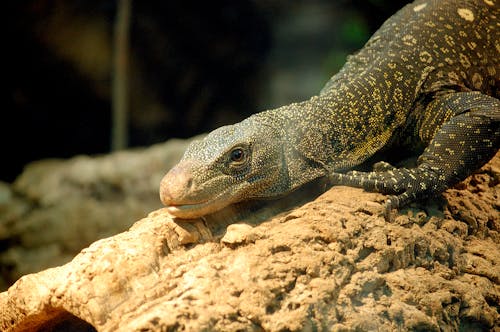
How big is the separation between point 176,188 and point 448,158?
219 centimetres

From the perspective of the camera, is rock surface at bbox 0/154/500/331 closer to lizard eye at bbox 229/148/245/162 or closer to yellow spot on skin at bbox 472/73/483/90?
Result: lizard eye at bbox 229/148/245/162

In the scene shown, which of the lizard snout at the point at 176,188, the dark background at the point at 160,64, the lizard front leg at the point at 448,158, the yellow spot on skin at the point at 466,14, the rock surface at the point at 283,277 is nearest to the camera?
the rock surface at the point at 283,277

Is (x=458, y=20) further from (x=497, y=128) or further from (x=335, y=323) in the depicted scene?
(x=335, y=323)

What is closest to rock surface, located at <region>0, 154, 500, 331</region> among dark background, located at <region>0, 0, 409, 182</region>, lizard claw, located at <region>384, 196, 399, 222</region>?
lizard claw, located at <region>384, 196, 399, 222</region>

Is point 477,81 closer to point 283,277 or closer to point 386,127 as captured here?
point 386,127

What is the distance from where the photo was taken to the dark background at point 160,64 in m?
9.04

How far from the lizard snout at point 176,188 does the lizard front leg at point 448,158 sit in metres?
1.23

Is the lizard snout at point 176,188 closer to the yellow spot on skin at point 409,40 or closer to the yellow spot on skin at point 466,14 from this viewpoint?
the yellow spot on skin at point 409,40

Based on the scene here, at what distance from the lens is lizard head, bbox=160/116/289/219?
3.81 m

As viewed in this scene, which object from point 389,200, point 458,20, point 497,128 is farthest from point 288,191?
point 458,20

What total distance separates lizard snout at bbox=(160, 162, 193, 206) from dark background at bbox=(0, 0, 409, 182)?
191 inches

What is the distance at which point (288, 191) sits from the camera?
4281mm

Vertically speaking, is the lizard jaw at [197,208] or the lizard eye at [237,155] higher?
the lizard eye at [237,155]

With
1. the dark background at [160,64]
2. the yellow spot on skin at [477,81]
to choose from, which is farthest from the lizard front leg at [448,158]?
the dark background at [160,64]
